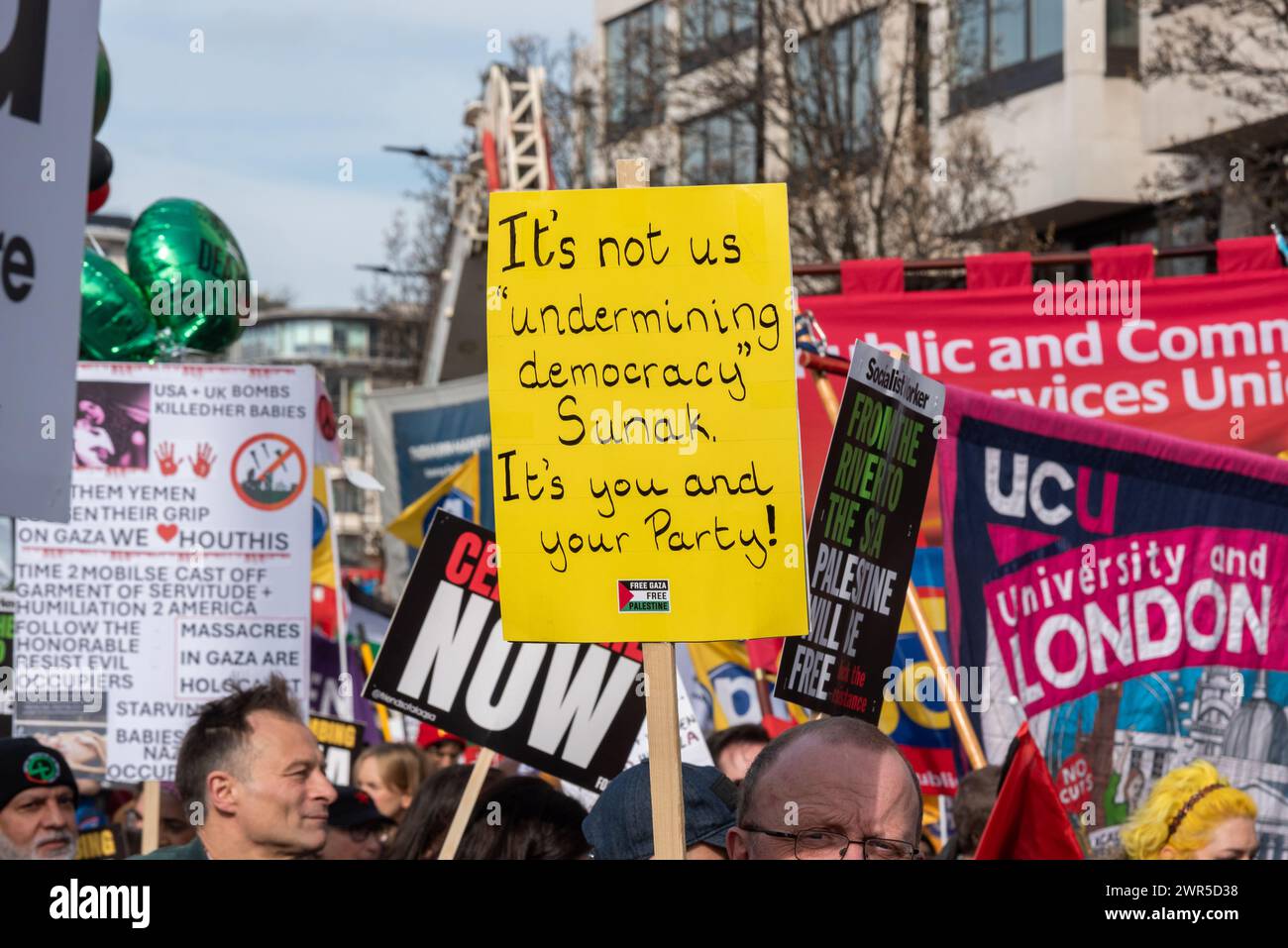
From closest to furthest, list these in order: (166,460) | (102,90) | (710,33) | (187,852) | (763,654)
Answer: (187,852) < (102,90) < (166,460) < (763,654) < (710,33)

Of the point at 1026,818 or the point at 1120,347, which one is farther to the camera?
the point at 1120,347

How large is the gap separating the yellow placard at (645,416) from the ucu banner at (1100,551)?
2224 millimetres

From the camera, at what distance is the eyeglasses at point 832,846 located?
2922 millimetres

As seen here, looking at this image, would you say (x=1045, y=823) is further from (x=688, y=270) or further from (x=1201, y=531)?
(x=1201, y=531)

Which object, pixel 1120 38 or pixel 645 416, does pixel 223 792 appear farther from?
pixel 1120 38

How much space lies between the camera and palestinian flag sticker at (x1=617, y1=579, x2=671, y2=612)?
3.38 metres

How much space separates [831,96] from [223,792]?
608 inches

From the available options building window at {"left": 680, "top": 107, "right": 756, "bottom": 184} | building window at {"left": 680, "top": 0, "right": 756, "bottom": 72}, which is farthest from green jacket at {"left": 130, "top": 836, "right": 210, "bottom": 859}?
building window at {"left": 680, "top": 107, "right": 756, "bottom": 184}

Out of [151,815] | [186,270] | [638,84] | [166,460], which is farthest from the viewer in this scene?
[638,84]

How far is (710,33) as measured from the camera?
18906mm

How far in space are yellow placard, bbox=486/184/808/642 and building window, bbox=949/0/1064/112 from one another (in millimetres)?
17772

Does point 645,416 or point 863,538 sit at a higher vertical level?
point 645,416

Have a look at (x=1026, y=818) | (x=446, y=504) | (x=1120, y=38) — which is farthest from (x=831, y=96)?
(x=1026, y=818)

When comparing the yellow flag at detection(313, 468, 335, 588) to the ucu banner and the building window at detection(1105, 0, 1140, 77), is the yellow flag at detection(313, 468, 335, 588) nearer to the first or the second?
the ucu banner
